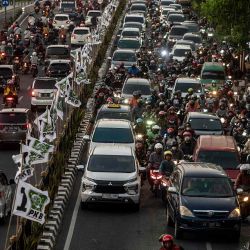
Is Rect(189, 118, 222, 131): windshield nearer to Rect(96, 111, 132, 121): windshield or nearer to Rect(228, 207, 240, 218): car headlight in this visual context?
Rect(96, 111, 132, 121): windshield

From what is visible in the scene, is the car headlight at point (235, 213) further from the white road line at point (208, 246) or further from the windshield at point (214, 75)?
the windshield at point (214, 75)

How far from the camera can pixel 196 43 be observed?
215 feet

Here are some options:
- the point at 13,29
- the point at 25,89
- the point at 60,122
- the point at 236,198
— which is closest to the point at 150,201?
the point at 236,198

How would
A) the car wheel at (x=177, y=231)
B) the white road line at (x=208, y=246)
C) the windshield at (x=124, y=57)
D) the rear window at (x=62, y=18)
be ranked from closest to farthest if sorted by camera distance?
the white road line at (x=208, y=246), the car wheel at (x=177, y=231), the windshield at (x=124, y=57), the rear window at (x=62, y=18)

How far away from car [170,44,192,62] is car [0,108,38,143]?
75.4ft

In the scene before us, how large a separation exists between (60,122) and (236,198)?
59.2ft

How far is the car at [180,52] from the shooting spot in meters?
59.2

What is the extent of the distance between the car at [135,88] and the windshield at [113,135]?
11.9 metres

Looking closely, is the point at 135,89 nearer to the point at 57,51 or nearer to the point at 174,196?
the point at 57,51

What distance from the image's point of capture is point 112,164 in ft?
90.2

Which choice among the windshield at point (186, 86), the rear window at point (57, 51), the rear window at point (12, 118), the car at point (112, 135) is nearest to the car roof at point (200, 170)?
the car at point (112, 135)

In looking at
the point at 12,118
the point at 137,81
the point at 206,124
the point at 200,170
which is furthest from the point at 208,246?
the point at 137,81

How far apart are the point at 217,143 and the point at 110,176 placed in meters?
3.88

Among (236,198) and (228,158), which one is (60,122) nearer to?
(228,158)
